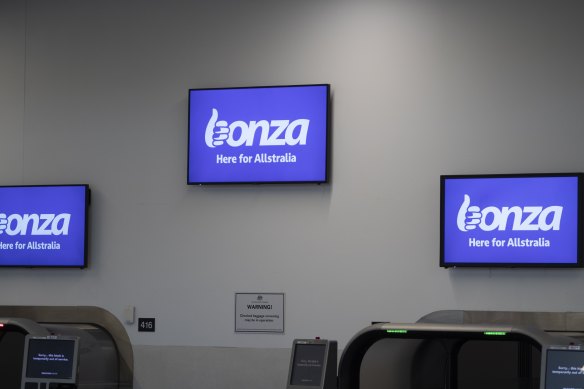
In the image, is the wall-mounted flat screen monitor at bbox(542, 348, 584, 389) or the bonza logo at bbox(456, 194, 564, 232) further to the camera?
the bonza logo at bbox(456, 194, 564, 232)

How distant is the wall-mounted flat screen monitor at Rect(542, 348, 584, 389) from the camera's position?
4.54 metres

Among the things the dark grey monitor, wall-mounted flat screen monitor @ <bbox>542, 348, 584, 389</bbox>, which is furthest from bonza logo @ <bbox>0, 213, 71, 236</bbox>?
wall-mounted flat screen monitor @ <bbox>542, 348, 584, 389</bbox>

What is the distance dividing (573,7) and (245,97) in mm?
2507

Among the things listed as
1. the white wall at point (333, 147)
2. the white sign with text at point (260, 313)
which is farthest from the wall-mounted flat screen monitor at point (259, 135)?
the white sign with text at point (260, 313)

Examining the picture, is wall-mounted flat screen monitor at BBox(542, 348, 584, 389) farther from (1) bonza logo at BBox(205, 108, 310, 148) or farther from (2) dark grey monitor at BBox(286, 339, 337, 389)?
(1) bonza logo at BBox(205, 108, 310, 148)

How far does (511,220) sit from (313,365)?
1.96m

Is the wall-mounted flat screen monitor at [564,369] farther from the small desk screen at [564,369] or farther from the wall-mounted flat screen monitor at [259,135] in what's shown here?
the wall-mounted flat screen monitor at [259,135]

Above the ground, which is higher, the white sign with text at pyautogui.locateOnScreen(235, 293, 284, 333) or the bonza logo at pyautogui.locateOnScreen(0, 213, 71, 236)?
the bonza logo at pyautogui.locateOnScreen(0, 213, 71, 236)

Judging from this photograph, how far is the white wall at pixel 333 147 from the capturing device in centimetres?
671

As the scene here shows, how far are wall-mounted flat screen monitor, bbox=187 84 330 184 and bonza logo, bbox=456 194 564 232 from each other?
1.07 metres

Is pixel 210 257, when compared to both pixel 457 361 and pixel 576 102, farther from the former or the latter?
pixel 576 102

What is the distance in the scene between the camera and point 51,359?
5984 mm

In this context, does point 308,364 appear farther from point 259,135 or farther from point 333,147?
point 259,135

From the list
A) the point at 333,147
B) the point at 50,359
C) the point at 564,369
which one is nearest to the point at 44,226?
the point at 50,359
